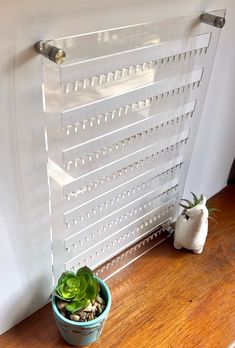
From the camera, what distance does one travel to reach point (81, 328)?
1009 millimetres

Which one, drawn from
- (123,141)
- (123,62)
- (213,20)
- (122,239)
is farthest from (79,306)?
(213,20)

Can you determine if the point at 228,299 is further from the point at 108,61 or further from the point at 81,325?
the point at 108,61

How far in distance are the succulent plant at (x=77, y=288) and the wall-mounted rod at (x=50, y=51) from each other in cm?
55

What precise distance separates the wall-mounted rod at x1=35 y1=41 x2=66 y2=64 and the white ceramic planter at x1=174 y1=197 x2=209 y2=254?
2.28 feet

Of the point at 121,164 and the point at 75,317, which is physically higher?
the point at 121,164

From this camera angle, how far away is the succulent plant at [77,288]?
40.8 inches

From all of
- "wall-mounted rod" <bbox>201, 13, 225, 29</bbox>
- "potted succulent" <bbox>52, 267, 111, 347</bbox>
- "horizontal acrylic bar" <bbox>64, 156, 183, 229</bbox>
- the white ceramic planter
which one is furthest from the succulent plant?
"wall-mounted rod" <bbox>201, 13, 225, 29</bbox>

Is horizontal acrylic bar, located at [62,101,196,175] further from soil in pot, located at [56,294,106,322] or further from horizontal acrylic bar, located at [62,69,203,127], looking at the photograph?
soil in pot, located at [56,294,106,322]

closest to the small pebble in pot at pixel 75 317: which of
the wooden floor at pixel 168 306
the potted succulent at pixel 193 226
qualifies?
the wooden floor at pixel 168 306

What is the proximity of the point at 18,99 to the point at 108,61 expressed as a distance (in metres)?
0.21

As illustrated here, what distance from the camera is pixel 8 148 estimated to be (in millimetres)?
805

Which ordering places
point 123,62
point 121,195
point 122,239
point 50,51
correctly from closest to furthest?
point 50,51, point 123,62, point 121,195, point 122,239

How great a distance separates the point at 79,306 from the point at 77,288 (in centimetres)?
4

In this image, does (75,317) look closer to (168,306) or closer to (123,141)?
(168,306)
